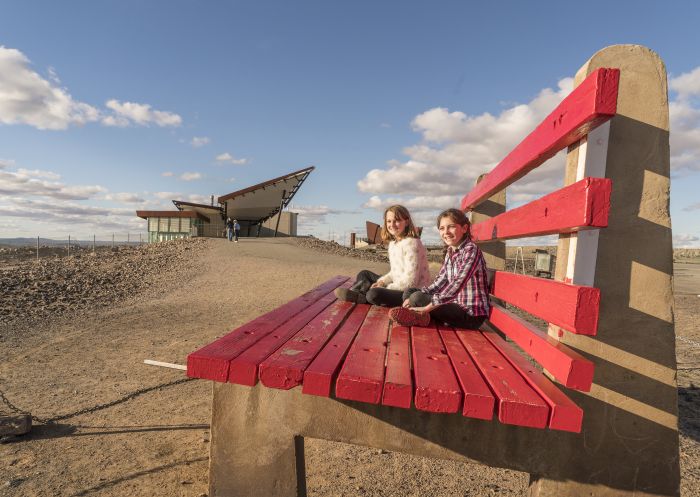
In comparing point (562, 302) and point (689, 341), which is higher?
point (562, 302)

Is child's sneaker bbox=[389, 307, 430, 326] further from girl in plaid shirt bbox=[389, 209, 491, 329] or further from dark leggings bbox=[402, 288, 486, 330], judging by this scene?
dark leggings bbox=[402, 288, 486, 330]

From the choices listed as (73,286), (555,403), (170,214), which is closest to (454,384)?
(555,403)

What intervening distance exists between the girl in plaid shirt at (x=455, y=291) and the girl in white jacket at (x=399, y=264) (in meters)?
0.31

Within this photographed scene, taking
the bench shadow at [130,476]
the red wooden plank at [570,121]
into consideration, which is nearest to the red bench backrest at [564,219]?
the red wooden plank at [570,121]

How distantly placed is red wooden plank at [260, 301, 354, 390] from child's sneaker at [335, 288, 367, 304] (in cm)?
96

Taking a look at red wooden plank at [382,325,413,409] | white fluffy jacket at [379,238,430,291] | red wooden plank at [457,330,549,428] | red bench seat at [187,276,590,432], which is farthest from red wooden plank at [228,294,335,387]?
white fluffy jacket at [379,238,430,291]

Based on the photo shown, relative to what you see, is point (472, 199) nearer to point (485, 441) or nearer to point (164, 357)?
point (485, 441)

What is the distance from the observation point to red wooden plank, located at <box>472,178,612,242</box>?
137 cm

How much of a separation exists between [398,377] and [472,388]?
27cm

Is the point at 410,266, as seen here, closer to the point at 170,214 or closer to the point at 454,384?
the point at 454,384

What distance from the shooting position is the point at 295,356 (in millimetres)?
1753

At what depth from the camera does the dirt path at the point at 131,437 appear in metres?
2.58

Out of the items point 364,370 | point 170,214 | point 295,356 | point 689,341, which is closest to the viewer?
point 364,370

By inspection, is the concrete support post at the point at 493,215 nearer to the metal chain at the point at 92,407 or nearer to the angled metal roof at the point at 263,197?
the metal chain at the point at 92,407
